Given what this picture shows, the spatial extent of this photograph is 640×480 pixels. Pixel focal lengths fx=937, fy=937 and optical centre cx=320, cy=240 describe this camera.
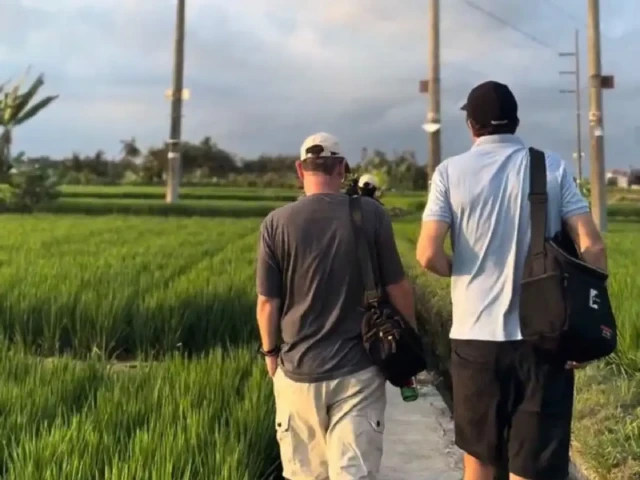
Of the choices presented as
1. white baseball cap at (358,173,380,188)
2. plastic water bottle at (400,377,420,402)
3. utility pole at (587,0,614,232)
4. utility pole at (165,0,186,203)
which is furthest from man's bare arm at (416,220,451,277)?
utility pole at (165,0,186,203)

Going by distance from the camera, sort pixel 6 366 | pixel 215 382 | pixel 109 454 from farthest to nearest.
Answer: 1. pixel 6 366
2. pixel 215 382
3. pixel 109 454

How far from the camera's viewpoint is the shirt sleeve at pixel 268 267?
3.07 meters

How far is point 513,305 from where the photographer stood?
2902 millimetres

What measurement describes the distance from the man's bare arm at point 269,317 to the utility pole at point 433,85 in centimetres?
1697

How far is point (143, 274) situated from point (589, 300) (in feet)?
20.6

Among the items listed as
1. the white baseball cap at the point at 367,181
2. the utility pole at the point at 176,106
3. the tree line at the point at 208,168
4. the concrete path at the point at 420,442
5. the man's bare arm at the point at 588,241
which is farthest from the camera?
the tree line at the point at 208,168

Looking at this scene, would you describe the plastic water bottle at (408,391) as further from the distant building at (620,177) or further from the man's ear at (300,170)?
the distant building at (620,177)

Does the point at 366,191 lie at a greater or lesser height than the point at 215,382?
greater

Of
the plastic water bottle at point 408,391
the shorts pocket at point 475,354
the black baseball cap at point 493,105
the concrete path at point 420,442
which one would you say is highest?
the black baseball cap at point 493,105

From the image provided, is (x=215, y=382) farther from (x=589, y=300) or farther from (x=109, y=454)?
(x=589, y=300)

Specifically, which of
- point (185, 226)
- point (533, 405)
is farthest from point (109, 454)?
point (185, 226)

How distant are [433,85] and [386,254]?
695 inches

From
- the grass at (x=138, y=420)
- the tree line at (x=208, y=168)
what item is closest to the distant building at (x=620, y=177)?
the tree line at (x=208, y=168)

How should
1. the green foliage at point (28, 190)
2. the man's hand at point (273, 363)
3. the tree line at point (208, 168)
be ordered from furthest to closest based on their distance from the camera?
the tree line at point (208, 168) < the green foliage at point (28, 190) < the man's hand at point (273, 363)
